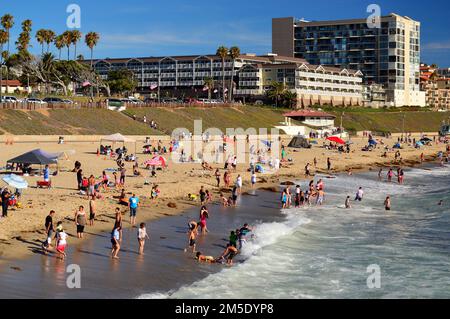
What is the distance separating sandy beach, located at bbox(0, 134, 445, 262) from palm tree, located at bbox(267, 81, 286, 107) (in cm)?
5562

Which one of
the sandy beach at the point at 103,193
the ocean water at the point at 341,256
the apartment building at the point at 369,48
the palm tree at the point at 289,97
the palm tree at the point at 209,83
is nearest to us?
the ocean water at the point at 341,256

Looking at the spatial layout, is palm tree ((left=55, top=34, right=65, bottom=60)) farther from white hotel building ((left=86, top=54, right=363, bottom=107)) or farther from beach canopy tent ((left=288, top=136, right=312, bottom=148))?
beach canopy tent ((left=288, top=136, right=312, bottom=148))

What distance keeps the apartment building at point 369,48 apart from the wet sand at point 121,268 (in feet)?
493

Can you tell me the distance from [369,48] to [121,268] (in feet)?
529

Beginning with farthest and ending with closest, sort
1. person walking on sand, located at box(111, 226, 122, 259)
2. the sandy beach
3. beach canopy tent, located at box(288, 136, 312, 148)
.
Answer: beach canopy tent, located at box(288, 136, 312, 148) → the sandy beach → person walking on sand, located at box(111, 226, 122, 259)

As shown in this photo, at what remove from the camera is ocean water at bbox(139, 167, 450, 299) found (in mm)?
18234

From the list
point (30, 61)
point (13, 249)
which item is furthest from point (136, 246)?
point (30, 61)

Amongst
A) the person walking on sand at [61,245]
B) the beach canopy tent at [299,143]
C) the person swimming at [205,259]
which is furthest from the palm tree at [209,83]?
the person walking on sand at [61,245]

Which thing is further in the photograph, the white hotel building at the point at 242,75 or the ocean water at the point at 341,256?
the white hotel building at the point at 242,75

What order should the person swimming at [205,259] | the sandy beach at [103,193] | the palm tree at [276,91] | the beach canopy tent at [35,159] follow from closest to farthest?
the person swimming at [205,259], the sandy beach at [103,193], the beach canopy tent at [35,159], the palm tree at [276,91]

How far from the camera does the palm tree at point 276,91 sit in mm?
122375

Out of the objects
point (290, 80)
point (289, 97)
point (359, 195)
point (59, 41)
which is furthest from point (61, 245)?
point (290, 80)

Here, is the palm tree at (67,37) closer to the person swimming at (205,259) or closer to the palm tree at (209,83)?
the palm tree at (209,83)

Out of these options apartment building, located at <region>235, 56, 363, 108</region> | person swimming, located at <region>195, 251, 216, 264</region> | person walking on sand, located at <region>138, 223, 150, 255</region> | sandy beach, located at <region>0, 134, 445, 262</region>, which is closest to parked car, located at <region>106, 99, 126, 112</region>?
sandy beach, located at <region>0, 134, 445, 262</region>
